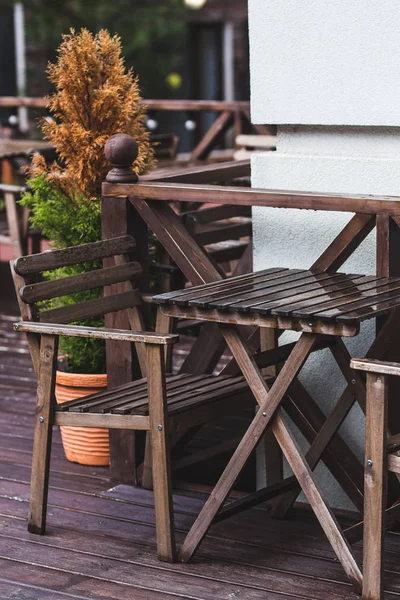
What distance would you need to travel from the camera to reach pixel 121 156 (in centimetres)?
433

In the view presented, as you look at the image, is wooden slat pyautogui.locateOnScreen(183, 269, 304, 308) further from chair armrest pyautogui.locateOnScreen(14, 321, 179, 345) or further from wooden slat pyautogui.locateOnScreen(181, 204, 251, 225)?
wooden slat pyautogui.locateOnScreen(181, 204, 251, 225)

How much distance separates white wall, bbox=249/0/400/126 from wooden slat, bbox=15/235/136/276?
647mm

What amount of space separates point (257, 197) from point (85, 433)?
123 cm

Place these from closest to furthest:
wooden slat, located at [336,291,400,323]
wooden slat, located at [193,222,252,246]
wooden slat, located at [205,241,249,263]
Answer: wooden slat, located at [336,291,400,323] → wooden slat, located at [193,222,252,246] → wooden slat, located at [205,241,249,263]

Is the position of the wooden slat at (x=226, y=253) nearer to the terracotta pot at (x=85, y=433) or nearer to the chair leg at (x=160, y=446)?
the terracotta pot at (x=85, y=433)

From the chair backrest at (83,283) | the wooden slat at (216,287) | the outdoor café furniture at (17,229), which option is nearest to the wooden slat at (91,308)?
the chair backrest at (83,283)

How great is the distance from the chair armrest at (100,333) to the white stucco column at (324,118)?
810 mm

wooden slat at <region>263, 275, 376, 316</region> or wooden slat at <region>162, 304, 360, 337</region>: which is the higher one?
wooden slat at <region>263, 275, 376, 316</region>

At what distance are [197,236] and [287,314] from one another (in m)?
1.41

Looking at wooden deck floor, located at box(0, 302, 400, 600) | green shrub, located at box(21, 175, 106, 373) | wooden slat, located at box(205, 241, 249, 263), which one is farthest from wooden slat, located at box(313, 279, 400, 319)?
wooden slat, located at box(205, 241, 249, 263)

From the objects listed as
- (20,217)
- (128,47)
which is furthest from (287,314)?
(128,47)

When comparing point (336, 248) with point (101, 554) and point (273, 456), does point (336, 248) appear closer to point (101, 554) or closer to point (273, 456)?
point (273, 456)

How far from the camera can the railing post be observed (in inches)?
171

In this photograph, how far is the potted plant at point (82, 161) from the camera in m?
4.53
